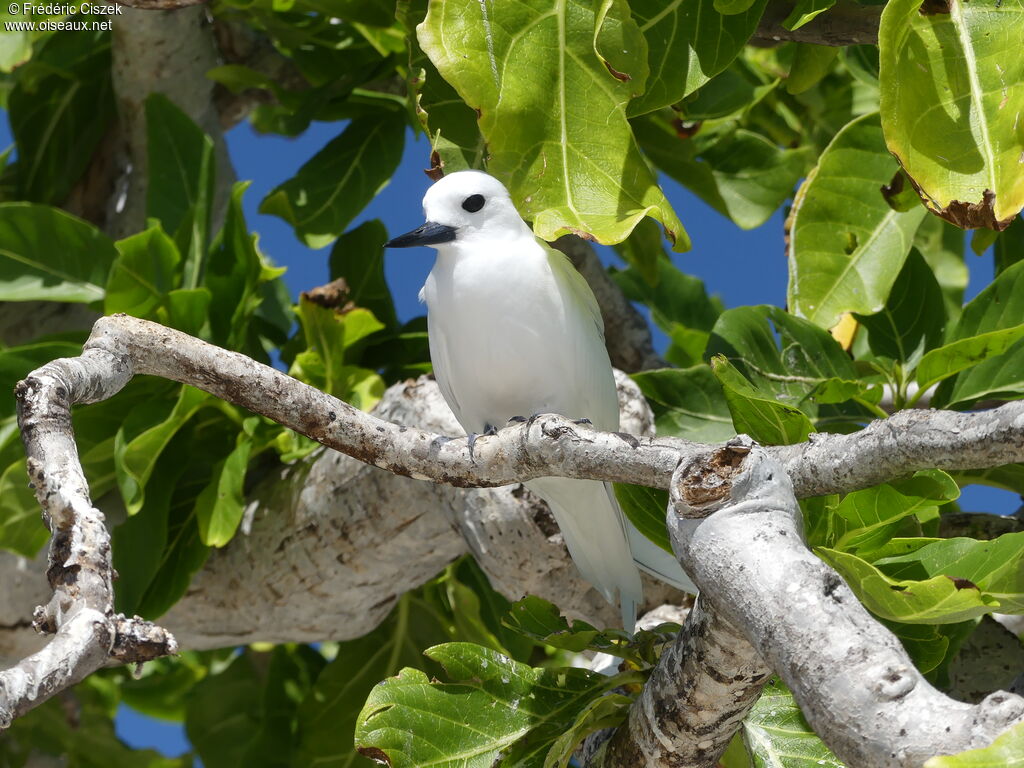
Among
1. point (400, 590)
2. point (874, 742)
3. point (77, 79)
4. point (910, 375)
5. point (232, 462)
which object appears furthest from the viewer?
point (77, 79)

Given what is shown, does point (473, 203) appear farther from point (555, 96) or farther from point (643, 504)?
point (643, 504)

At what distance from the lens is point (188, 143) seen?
9.46 feet

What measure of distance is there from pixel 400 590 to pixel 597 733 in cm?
94

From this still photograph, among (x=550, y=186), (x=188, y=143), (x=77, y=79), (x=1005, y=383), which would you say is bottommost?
(x=1005, y=383)

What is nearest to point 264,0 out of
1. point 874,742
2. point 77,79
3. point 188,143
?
point 188,143

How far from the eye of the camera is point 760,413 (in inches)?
69.5

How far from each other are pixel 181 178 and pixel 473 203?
3.60 ft

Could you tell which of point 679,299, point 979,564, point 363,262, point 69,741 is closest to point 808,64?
→ point 979,564

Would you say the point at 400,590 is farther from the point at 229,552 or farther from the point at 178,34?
the point at 178,34

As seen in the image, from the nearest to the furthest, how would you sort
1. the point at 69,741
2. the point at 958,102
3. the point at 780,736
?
the point at 958,102 < the point at 780,736 < the point at 69,741

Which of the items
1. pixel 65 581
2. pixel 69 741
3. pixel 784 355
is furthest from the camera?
pixel 69 741

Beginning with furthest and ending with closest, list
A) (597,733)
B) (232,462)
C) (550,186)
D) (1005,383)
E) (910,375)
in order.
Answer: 1. (232,462)
2. (910,375)
3. (1005,383)
4. (597,733)
5. (550,186)

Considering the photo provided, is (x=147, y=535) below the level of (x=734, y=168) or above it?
below

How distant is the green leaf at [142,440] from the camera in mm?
2379
